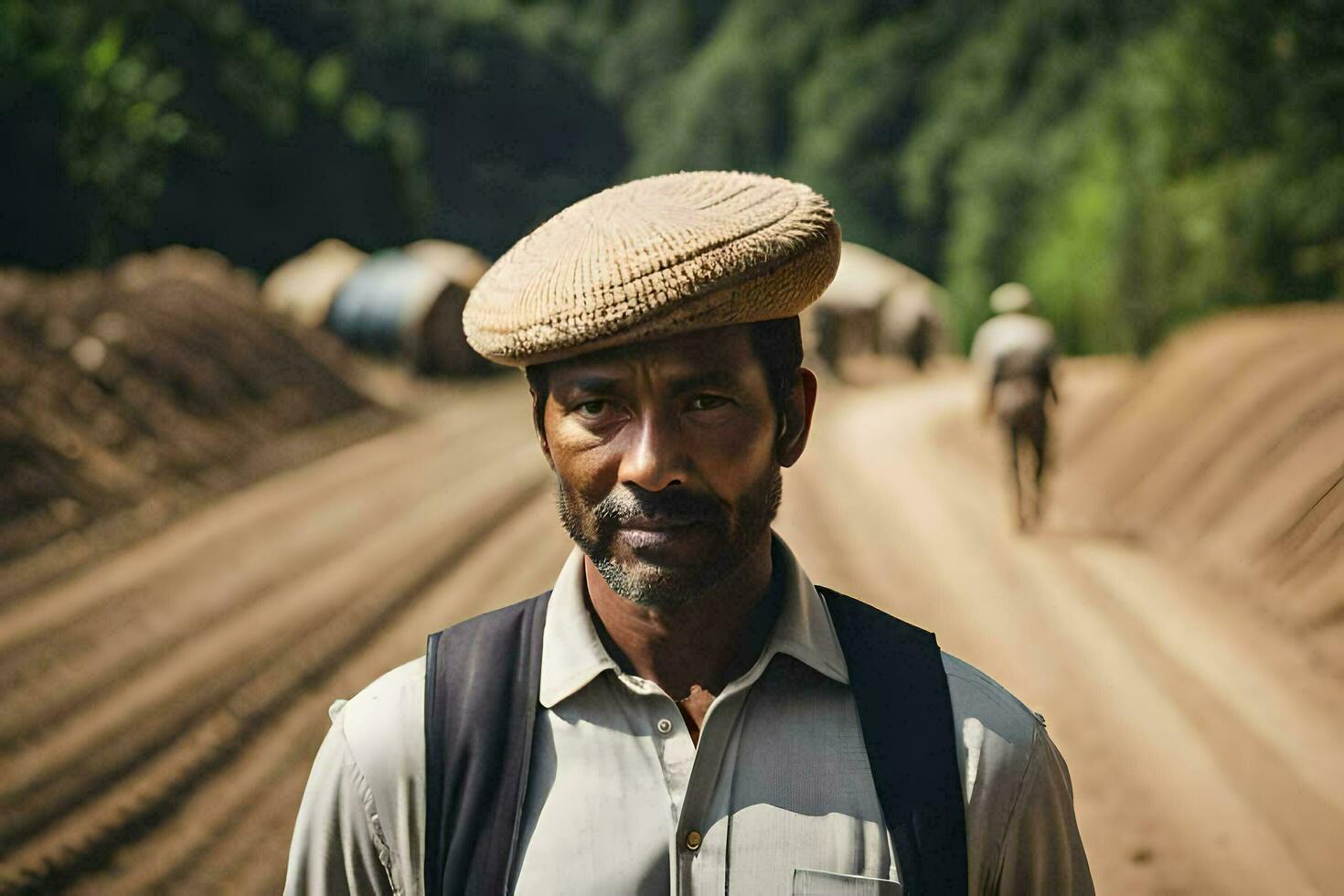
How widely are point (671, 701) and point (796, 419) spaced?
1.71ft

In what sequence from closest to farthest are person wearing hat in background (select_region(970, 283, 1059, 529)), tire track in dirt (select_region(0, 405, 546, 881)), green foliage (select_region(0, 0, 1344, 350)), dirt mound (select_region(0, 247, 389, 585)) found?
1. tire track in dirt (select_region(0, 405, 546, 881))
2. person wearing hat in background (select_region(970, 283, 1059, 529))
3. dirt mound (select_region(0, 247, 389, 585))
4. green foliage (select_region(0, 0, 1344, 350))

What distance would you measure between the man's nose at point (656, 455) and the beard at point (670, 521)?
0.03 m

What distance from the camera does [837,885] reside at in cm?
177

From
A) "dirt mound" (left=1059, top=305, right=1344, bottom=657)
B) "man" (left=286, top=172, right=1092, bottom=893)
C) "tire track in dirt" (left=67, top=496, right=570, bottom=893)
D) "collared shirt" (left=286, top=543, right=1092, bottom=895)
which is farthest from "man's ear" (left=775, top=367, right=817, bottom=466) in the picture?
"dirt mound" (left=1059, top=305, right=1344, bottom=657)

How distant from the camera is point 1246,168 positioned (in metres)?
15.0

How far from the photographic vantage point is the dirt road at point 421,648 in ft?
18.4

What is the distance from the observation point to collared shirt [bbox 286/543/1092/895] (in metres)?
1.78

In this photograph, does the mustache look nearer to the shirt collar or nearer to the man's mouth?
the man's mouth

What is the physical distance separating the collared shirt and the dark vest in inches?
1.1

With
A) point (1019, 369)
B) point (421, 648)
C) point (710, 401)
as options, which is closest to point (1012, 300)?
point (1019, 369)

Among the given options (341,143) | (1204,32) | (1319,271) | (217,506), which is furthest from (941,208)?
(217,506)

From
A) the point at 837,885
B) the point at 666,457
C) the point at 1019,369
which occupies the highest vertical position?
the point at 1019,369

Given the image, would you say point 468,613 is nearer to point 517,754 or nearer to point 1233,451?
point 1233,451

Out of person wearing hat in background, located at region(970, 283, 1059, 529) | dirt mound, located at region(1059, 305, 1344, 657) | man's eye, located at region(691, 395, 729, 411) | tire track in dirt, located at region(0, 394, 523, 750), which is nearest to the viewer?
man's eye, located at region(691, 395, 729, 411)
